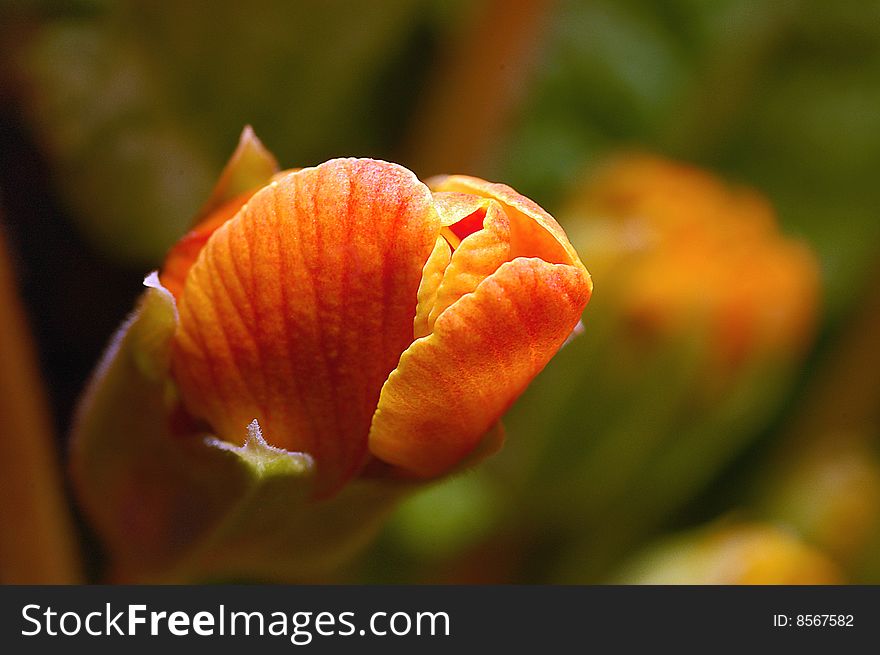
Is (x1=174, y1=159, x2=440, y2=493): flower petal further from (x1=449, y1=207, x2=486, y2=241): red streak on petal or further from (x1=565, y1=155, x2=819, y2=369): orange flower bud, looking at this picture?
(x1=565, y1=155, x2=819, y2=369): orange flower bud

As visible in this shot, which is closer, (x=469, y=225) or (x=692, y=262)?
(x=469, y=225)

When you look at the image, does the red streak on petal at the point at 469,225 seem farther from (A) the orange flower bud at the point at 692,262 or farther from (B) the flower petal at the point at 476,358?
(A) the orange flower bud at the point at 692,262

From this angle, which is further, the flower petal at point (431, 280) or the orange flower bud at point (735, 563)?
the orange flower bud at point (735, 563)

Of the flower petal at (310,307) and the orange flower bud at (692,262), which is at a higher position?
the orange flower bud at (692,262)

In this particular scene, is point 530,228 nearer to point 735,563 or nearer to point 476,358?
point 476,358

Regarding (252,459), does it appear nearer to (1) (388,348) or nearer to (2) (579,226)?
(1) (388,348)

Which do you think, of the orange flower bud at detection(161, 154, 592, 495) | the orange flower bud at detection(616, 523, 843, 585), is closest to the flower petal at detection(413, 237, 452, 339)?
the orange flower bud at detection(161, 154, 592, 495)

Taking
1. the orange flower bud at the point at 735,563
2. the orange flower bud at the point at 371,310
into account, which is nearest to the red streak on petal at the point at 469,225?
the orange flower bud at the point at 371,310

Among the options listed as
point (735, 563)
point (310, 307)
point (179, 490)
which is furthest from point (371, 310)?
point (735, 563)
